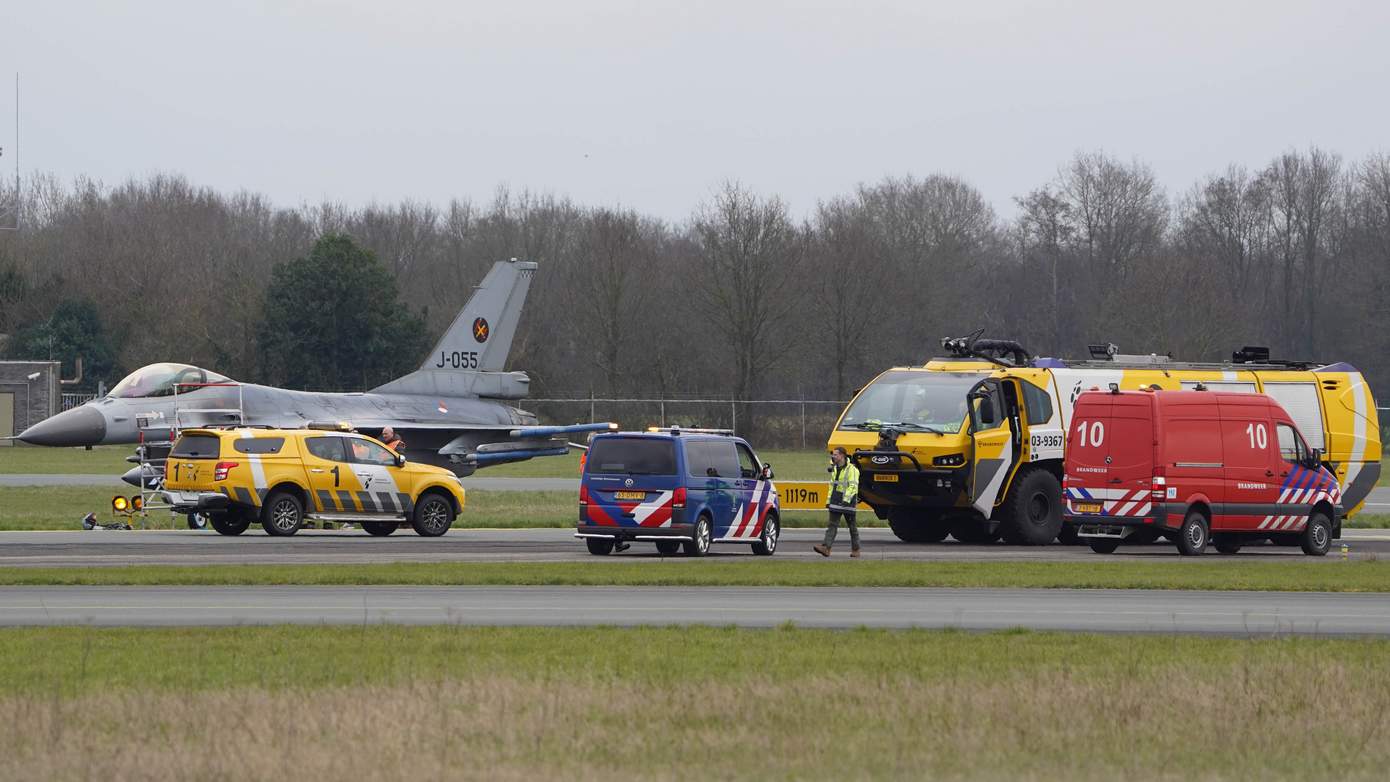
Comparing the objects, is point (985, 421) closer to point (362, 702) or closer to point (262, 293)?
point (362, 702)

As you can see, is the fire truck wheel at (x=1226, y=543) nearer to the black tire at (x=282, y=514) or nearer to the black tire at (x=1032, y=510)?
the black tire at (x=1032, y=510)

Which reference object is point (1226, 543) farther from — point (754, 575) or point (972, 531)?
point (754, 575)

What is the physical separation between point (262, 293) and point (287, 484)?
53.9 metres

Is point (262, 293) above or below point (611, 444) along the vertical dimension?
above

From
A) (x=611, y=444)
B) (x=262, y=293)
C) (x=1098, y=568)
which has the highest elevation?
(x=262, y=293)

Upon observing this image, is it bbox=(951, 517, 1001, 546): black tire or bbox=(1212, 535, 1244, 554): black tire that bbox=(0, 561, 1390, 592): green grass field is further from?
bbox=(951, 517, 1001, 546): black tire

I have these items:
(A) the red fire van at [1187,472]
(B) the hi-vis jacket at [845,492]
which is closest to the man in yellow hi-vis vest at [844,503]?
(B) the hi-vis jacket at [845,492]

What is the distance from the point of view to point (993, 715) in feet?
33.6

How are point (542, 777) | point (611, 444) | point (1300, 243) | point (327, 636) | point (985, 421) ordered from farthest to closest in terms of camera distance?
1. point (1300, 243)
2. point (985, 421)
3. point (611, 444)
4. point (327, 636)
5. point (542, 777)

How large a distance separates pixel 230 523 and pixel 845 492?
35.3 feet

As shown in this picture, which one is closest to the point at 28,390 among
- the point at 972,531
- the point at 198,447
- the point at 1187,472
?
the point at 198,447

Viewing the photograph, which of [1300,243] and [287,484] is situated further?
[1300,243]

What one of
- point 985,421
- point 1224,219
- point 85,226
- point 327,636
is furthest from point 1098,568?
point 85,226

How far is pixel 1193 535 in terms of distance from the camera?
84.6 ft
